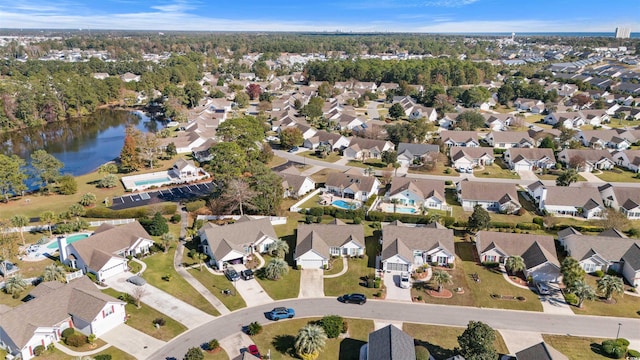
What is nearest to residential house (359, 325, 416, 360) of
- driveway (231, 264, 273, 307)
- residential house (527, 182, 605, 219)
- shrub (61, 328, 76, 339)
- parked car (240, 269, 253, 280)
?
driveway (231, 264, 273, 307)

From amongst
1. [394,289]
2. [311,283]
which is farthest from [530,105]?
[311,283]

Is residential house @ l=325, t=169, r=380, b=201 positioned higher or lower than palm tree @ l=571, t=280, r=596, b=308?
higher

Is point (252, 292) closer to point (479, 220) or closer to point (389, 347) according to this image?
point (389, 347)

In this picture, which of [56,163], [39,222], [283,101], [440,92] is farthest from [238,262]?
[440,92]

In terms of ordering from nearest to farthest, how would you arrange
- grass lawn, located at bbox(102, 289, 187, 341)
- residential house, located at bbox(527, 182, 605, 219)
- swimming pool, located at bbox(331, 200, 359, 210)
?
grass lawn, located at bbox(102, 289, 187, 341) < residential house, located at bbox(527, 182, 605, 219) < swimming pool, located at bbox(331, 200, 359, 210)

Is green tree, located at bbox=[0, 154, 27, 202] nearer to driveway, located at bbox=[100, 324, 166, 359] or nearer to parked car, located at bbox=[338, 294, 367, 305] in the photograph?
driveway, located at bbox=[100, 324, 166, 359]

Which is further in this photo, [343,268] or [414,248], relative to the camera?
[414,248]
